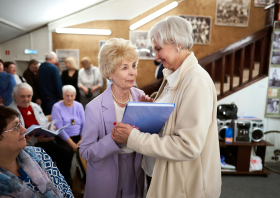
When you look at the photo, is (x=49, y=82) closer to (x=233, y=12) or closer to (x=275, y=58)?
(x=275, y=58)

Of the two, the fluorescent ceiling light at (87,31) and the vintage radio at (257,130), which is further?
the fluorescent ceiling light at (87,31)

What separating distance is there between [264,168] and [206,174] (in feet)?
9.93

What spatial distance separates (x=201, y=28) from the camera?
18.2ft

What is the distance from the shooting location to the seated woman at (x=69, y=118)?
3.03 meters

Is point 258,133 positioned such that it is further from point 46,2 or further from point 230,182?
point 46,2

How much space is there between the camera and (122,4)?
18.1 ft

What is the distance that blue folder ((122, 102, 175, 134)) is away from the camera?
3.27 feet

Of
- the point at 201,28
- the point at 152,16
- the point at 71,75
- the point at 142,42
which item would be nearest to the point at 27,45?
the point at 71,75

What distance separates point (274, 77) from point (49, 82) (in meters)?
4.47

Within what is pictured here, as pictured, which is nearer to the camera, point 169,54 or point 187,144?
point 187,144

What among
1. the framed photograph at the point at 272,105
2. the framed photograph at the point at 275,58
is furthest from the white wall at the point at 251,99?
the framed photograph at the point at 275,58

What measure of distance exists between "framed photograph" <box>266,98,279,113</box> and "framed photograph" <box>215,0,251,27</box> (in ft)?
9.05

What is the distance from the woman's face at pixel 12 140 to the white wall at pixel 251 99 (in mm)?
3460

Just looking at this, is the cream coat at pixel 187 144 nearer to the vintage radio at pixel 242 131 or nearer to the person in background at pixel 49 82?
the vintage radio at pixel 242 131
